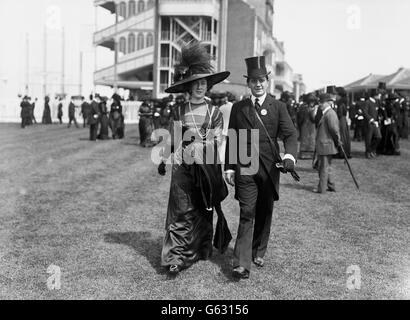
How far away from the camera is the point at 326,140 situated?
33.9 feet

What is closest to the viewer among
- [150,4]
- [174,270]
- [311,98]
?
[174,270]

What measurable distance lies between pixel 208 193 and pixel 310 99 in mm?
12297

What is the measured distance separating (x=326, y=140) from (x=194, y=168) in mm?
5376

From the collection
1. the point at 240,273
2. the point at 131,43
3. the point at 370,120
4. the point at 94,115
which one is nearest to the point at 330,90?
the point at 370,120

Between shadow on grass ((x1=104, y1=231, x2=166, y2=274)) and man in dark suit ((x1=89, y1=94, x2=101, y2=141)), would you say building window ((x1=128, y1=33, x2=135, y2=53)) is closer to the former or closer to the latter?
man in dark suit ((x1=89, y1=94, x2=101, y2=141))

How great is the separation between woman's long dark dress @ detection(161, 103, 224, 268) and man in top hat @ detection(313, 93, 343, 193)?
508cm

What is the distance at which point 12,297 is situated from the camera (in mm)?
4566

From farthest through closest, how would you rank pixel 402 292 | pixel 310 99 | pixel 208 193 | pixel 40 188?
pixel 310 99 → pixel 40 188 → pixel 208 193 → pixel 402 292

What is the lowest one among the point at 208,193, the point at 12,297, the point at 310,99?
the point at 12,297

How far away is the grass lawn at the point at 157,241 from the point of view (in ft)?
16.0

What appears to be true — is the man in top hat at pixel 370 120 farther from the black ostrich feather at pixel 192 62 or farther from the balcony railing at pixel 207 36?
the balcony railing at pixel 207 36

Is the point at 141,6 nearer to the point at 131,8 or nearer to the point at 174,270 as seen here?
the point at 131,8
